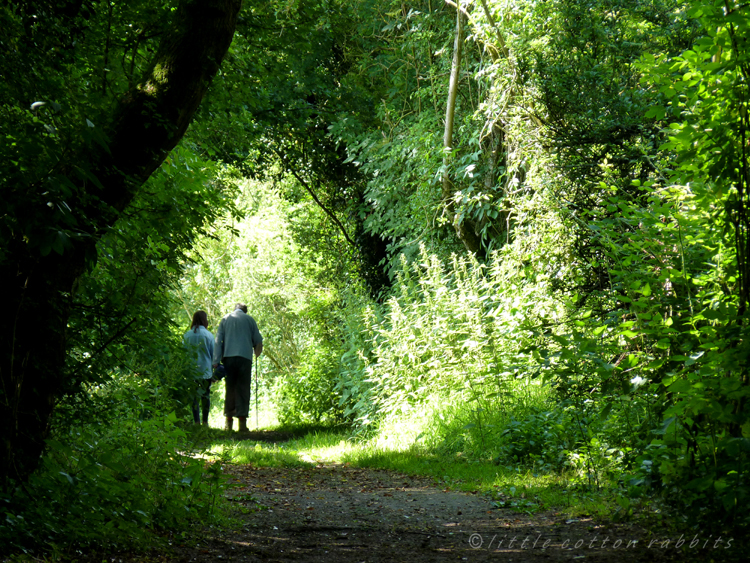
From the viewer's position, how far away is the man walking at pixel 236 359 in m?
11.3

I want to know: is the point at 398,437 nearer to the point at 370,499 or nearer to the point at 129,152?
the point at 370,499

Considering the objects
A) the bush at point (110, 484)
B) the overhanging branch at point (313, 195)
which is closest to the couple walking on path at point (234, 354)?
the overhanging branch at point (313, 195)

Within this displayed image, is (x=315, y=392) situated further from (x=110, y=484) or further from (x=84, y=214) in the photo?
(x=84, y=214)

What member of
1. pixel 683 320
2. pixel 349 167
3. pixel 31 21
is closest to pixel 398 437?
pixel 683 320

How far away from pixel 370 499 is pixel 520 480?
127 centimetres

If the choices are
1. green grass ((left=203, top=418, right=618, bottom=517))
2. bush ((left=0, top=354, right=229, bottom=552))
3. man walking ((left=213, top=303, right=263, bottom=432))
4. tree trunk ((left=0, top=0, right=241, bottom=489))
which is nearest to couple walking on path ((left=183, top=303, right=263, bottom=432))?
man walking ((left=213, top=303, right=263, bottom=432))

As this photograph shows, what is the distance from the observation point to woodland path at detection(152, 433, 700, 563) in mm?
3593

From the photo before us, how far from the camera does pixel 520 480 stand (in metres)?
5.55

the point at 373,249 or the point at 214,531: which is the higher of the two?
the point at 373,249

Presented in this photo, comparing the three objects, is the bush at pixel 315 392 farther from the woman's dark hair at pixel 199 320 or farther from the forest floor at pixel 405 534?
the forest floor at pixel 405 534

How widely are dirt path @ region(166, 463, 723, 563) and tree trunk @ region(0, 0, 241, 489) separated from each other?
3.44ft

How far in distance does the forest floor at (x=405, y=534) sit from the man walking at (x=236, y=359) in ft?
18.1

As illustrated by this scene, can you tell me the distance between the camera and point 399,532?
4348 mm

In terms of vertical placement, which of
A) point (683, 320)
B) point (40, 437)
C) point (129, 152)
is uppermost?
point (129, 152)
